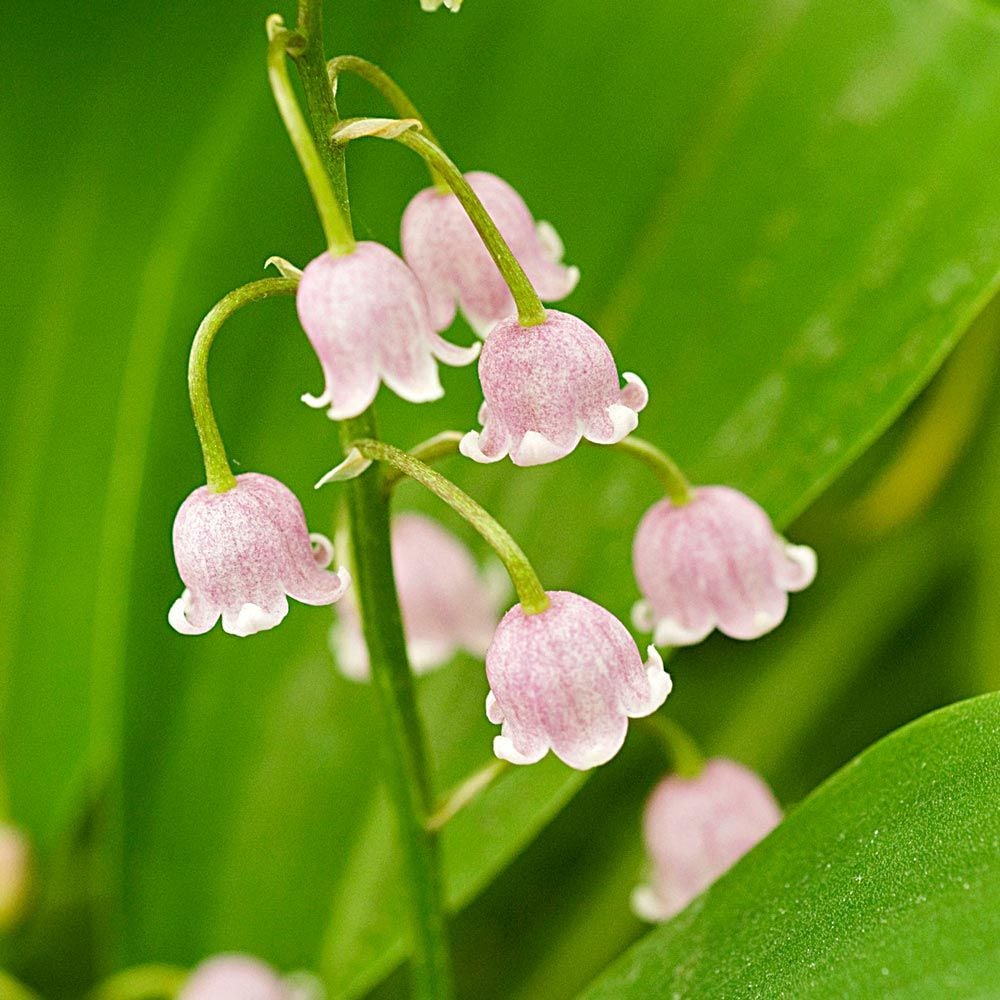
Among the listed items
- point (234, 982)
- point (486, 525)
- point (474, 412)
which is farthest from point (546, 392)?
point (234, 982)

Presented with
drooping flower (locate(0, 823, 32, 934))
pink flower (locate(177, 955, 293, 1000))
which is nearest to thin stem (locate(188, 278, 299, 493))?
pink flower (locate(177, 955, 293, 1000))

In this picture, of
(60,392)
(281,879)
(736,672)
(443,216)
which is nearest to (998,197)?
(443,216)

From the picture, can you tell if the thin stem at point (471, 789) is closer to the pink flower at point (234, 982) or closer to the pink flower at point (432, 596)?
the pink flower at point (432, 596)

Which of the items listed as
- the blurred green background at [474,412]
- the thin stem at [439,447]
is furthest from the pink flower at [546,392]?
the blurred green background at [474,412]

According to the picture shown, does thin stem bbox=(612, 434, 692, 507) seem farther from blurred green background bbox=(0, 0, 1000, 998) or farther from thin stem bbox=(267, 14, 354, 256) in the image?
thin stem bbox=(267, 14, 354, 256)

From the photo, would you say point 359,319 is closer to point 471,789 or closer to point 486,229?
point 486,229
